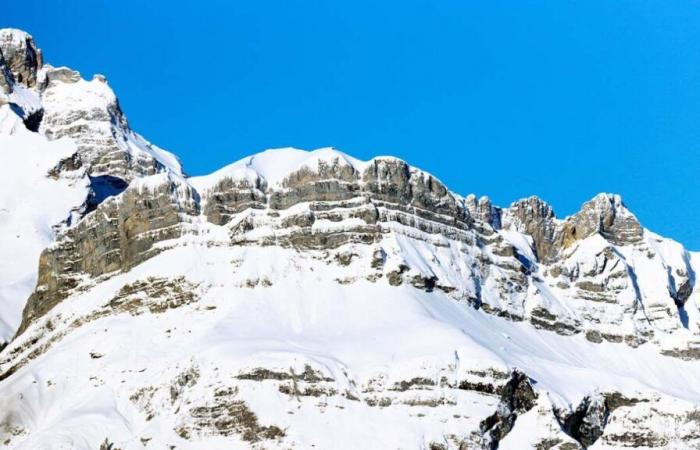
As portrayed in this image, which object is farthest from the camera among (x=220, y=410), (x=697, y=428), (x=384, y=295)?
(x=384, y=295)

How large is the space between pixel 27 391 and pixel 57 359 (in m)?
7.45

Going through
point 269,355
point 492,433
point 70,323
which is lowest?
point 492,433

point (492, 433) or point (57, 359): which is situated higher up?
point (57, 359)

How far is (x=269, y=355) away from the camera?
167625 mm

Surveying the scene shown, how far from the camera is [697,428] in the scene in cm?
17688

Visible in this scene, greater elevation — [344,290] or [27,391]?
[344,290]


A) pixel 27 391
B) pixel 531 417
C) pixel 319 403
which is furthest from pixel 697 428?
pixel 27 391

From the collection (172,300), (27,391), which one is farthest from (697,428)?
(27,391)

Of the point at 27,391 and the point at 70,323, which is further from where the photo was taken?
the point at 70,323

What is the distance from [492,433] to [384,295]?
35566 millimetres

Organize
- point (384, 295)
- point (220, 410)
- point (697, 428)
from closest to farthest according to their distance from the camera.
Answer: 1. point (220, 410)
2. point (697, 428)
3. point (384, 295)

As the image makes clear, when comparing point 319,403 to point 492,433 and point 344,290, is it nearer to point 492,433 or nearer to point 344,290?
point 492,433

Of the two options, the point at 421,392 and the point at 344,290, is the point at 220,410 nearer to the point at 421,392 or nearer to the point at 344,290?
the point at 421,392

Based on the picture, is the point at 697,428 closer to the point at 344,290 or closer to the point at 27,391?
the point at 344,290
